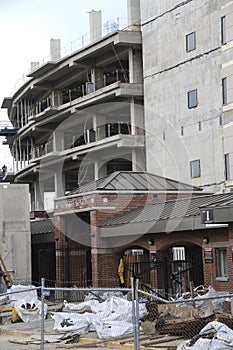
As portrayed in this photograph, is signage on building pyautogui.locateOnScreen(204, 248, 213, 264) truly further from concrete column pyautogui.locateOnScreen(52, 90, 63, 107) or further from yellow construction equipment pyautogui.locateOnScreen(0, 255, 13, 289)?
concrete column pyautogui.locateOnScreen(52, 90, 63, 107)

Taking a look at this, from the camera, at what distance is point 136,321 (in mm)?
14477

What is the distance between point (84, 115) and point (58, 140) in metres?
6.31

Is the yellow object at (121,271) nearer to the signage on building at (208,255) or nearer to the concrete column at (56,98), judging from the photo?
the signage on building at (208,255)

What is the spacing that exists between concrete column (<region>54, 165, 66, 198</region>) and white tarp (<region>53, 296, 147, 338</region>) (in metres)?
47.4

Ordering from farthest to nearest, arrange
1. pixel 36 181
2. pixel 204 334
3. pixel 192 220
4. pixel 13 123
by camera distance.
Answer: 1. pixel 13 123
2. pixel 36 181
3. pixel 192 220
4. pixel 204 334

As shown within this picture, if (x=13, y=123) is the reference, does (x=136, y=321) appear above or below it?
below

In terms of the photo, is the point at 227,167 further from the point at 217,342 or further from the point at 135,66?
the point at 217,342

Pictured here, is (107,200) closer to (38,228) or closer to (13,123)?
(38,228)

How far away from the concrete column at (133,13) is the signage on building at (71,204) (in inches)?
947

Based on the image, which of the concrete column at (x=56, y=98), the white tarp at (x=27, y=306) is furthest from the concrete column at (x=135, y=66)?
the white tarp at (x=27, y=306)

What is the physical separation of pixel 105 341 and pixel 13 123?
69068 mm

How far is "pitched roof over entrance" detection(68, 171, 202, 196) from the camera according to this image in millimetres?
39562

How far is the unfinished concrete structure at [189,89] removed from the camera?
47.3 m

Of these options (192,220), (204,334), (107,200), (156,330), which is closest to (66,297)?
(107,200)
